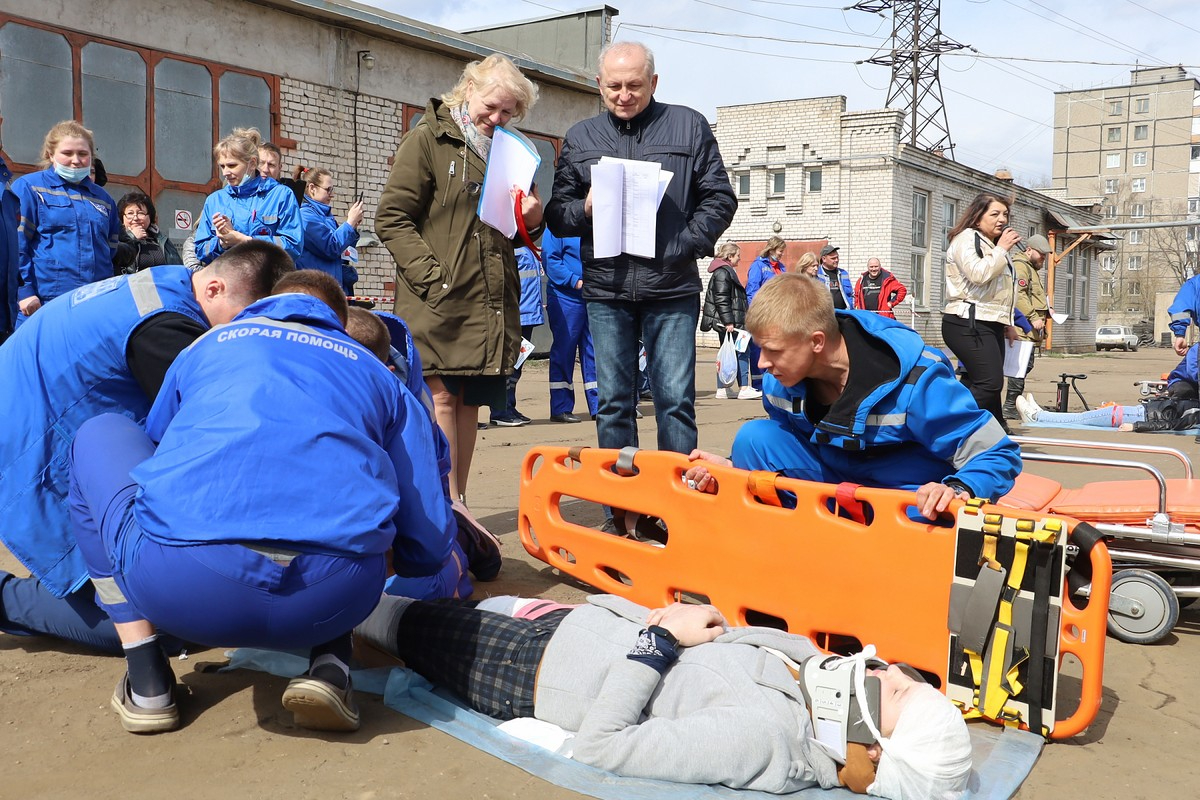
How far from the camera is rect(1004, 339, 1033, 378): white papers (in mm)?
8586

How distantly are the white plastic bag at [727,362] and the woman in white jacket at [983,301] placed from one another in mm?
4985

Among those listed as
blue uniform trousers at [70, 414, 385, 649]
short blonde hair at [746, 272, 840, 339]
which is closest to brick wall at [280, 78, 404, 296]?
short blonde hair at [746, 272, 840, 339]

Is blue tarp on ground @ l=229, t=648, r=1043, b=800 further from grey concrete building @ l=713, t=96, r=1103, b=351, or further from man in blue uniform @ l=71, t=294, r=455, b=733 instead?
grey concrete building @ l=713, t=96, r=1103, b=351

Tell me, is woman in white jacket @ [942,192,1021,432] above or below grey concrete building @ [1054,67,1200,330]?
below

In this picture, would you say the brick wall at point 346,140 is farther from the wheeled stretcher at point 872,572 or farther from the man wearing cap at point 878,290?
the wheeled stretcher at point 872,572

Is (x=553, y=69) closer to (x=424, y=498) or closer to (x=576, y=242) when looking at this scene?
(x=576, y=242)

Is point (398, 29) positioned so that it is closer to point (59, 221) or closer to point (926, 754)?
point (59, 221)

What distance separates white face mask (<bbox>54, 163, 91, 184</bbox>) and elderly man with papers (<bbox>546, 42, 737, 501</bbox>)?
130 inches

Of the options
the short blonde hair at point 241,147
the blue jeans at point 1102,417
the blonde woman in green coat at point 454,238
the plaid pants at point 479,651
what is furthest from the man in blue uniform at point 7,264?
the blue jeans at point 1102,417

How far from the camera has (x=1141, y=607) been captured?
12.0 ft

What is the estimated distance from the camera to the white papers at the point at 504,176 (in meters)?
4.38

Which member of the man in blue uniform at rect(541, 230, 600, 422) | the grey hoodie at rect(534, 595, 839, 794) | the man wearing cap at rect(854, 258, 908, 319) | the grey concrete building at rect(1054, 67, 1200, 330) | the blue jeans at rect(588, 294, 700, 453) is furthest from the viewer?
the grey concrete building at rect(1054, 67, 1200, 330)

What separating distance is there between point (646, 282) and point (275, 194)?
10.6 ft

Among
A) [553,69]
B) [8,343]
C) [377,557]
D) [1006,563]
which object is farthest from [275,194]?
[553,69]
